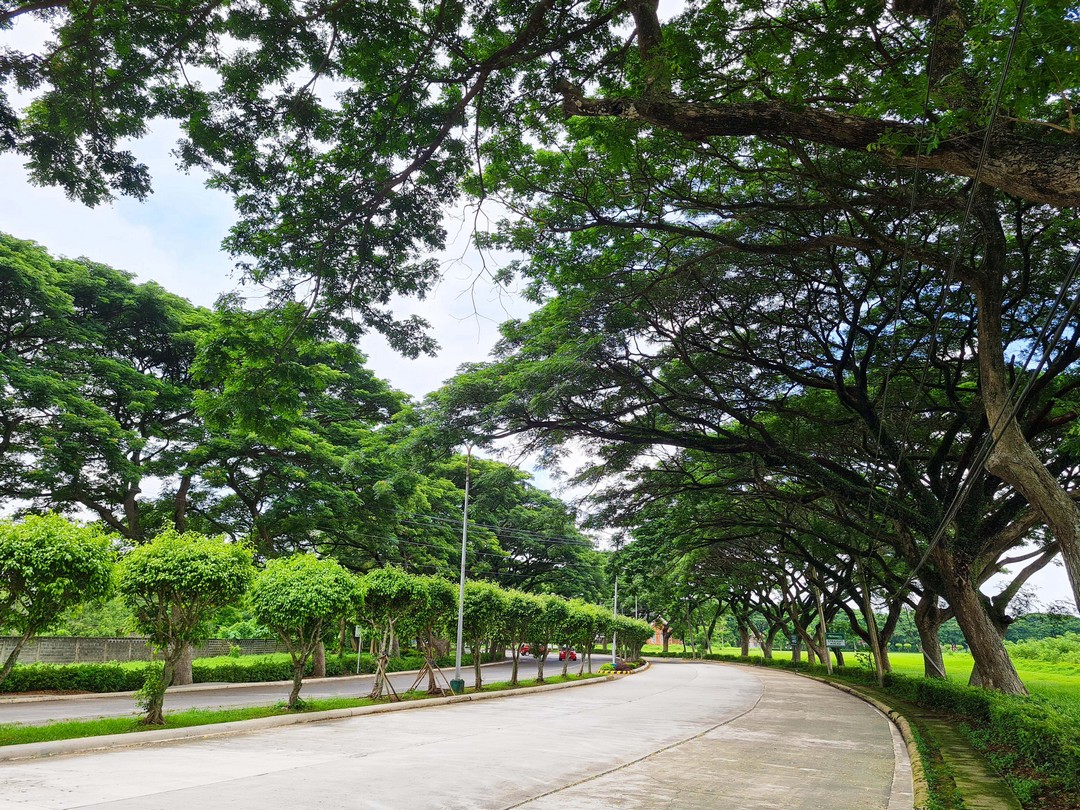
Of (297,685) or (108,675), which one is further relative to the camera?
(108,675)

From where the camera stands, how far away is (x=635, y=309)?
40.9 feet

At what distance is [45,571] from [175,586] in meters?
2.29

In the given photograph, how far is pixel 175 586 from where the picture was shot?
464 inches

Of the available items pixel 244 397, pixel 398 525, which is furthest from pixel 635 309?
pixel 398 525

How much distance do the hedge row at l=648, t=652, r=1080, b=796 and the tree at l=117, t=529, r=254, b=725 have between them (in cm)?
1143

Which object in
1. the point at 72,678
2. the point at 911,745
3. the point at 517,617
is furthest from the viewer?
the point at 517,617

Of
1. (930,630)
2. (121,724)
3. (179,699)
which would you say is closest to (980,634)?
(930,630)

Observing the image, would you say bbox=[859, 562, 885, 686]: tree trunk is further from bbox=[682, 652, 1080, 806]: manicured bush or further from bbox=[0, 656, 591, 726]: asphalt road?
bbox=[0, 656, 591, 726]: asphalt road

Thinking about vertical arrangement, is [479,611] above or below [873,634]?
above

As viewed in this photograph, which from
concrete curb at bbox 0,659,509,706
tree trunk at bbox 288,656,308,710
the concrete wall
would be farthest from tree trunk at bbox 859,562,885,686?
the concrete wall

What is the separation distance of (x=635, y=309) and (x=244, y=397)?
21.9 ft

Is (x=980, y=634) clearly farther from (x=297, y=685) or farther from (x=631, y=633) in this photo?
(x=631, y=633)

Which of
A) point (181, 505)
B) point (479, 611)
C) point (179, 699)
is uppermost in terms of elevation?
point (181, 505)

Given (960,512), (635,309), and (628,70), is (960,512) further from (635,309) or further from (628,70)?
(628,70)
